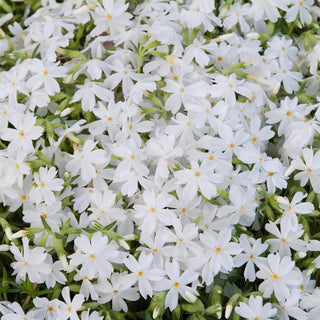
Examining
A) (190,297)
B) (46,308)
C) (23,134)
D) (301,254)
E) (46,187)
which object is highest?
(23,134)

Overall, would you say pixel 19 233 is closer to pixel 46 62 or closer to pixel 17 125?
pixel 17 125

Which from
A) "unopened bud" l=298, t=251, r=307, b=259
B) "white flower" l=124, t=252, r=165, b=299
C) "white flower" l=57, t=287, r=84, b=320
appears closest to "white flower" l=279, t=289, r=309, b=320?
"unopened bud" l=298, t=251, r=307, b=259

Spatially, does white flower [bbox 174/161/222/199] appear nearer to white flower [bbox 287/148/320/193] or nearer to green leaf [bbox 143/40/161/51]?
white flower [bbox 287/148/320/193]

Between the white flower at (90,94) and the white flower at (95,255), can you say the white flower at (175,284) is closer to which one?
the white flower at (95,255)

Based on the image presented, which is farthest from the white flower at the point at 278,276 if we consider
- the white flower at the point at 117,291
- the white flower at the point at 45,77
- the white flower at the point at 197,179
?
the white flower at the point at 45,77

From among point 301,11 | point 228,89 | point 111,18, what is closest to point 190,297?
point 228,89

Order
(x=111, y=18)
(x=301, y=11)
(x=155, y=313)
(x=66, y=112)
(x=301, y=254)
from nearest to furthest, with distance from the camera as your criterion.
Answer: (x=155, y=313) < (x=301, y=254) < (x=66, y=112) < (x=111, y=18) < (x=301, y=11)

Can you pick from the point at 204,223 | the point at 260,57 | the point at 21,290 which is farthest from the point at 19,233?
the point at 260,57

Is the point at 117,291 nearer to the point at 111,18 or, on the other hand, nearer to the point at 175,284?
the point at 175,284
